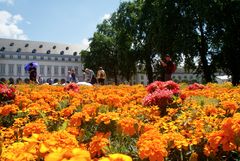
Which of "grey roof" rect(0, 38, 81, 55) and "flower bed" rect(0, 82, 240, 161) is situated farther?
"grey roof" rect(0, 38, 81, 55)

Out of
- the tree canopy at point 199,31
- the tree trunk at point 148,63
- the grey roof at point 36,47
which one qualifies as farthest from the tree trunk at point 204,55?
the grey roof at point 36,47

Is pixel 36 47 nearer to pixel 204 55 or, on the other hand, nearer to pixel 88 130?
pixel 204 55

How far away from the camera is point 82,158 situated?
2221 mm

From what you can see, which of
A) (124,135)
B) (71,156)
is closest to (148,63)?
(124,135)

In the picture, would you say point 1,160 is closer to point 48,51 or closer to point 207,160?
point 207,160

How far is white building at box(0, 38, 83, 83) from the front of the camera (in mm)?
136375

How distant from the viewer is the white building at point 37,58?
447ft

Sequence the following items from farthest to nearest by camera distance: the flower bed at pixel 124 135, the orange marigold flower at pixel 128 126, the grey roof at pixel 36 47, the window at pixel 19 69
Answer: the window at pixel 19 69, the grey roof at pixel 36 47, the orange marigold flower at pixel 128 126, the flower bed at pixel 124 135

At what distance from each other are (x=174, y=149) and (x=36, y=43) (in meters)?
140

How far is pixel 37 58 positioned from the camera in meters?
142

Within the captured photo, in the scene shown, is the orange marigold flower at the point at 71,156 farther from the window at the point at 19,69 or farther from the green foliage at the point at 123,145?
the window at the point at 19,69

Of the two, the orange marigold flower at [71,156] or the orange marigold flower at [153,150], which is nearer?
the orange marigold flower at [71,156]

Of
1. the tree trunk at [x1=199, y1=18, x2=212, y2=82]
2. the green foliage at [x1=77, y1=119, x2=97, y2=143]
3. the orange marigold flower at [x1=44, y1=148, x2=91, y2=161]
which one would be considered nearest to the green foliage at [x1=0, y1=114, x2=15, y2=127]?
the green foliage at [x1=77, y1=119, x2=97, y2=143]

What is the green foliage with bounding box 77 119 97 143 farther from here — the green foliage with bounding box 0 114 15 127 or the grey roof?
the grey roof
